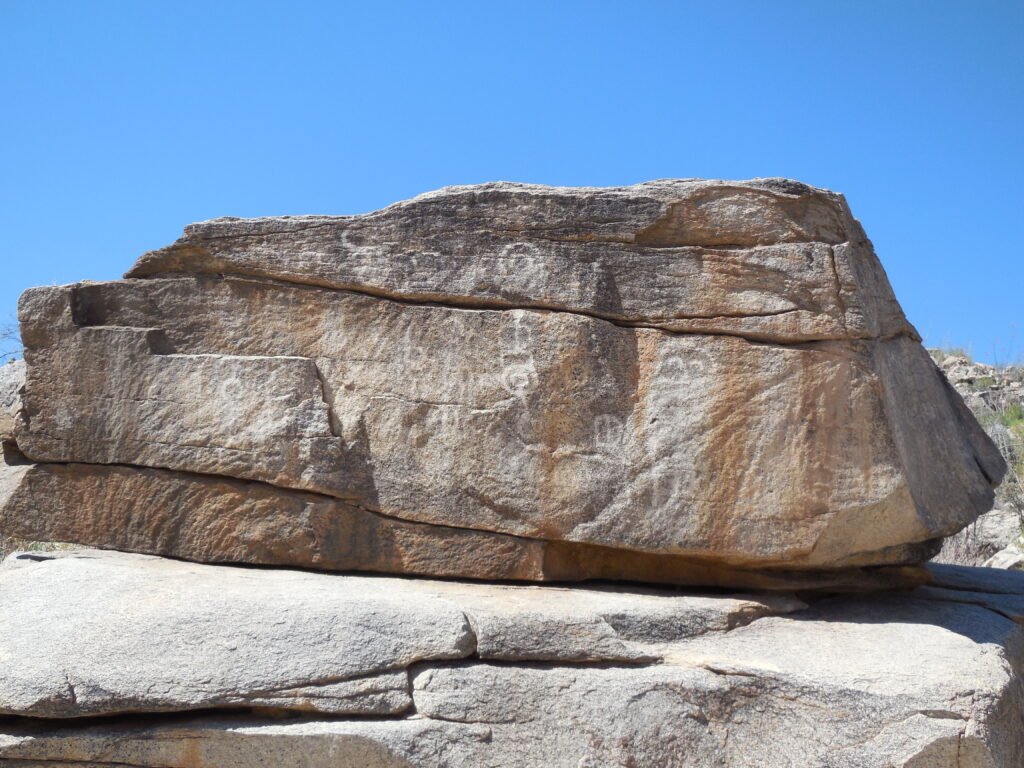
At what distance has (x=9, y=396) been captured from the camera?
5262 mm

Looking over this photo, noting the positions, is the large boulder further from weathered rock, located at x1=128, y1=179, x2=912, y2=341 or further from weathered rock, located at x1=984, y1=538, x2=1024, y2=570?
weathered rock, located at x1=984, y1=538, x2=1024, y2=570

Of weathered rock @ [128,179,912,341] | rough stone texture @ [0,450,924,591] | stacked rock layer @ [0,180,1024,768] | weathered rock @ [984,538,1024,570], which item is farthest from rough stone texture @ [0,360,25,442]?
weathered rock @ [984,538,1024,570]

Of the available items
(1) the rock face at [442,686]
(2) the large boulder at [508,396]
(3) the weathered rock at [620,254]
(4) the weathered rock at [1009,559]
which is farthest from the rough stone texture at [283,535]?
(4) the weathered rock at [1009,559]

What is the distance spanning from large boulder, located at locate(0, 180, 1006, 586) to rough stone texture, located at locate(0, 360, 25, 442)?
0.13m

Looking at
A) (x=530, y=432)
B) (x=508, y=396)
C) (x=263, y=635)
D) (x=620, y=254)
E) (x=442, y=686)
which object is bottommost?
(x=442, y=686)

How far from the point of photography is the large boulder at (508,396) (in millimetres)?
4500

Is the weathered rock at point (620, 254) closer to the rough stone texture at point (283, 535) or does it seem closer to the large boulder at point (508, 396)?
the large boulder at point (508, 396)

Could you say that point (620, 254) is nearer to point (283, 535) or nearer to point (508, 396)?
Result: point (508, 396)

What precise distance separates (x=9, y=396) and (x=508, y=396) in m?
2.75

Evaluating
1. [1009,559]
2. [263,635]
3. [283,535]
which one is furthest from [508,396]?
[1009,559]

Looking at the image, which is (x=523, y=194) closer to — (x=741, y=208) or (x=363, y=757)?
(x=741, y=208)

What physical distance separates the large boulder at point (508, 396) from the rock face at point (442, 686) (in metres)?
0.53

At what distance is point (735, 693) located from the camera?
12.6 ft

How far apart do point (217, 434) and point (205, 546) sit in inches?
21.3
